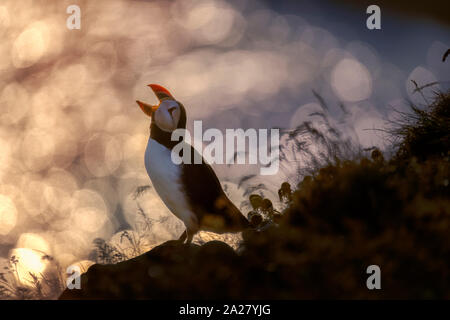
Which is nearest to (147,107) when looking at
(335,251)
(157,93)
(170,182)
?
(157,93)

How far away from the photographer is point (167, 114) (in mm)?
4254

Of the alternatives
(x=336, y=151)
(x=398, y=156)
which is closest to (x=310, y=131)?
(x=336, y=151)

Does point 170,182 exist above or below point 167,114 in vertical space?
below

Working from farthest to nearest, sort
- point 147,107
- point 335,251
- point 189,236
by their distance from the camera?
point 147,107 → point 189,236 → point 335,251

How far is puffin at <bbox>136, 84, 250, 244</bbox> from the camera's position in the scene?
4242 mm

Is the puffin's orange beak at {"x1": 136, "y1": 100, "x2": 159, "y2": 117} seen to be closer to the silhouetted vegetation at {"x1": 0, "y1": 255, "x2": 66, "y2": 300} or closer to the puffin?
the puffin

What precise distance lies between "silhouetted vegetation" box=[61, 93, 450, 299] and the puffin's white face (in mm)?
1314

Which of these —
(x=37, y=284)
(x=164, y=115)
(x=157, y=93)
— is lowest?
(x=37, y=284)

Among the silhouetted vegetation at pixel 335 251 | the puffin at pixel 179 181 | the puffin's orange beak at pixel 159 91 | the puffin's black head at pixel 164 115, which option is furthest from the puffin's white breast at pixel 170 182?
the silhouetted vegetation at pixel 335 251

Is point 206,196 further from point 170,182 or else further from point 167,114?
point 167,114

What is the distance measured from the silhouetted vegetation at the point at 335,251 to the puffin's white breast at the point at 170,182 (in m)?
0.70

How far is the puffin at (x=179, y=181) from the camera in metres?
4.24

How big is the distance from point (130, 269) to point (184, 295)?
99 cm

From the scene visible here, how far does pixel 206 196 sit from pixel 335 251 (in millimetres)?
1993
